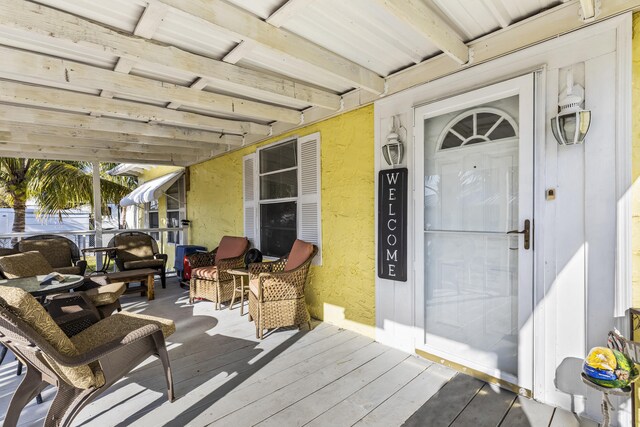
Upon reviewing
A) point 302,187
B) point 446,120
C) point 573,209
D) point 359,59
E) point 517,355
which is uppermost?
point 359,59

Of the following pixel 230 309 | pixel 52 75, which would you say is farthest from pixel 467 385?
pixel 52 75

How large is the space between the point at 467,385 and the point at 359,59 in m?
2.91

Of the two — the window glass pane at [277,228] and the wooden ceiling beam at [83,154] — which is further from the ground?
the wooden ceiling beam at [83,154]

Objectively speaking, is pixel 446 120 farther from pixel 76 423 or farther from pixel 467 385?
pixel 76 423

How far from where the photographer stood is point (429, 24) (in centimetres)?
211

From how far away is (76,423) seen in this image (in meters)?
2.07

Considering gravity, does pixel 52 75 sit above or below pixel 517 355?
above

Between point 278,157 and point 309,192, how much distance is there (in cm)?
100

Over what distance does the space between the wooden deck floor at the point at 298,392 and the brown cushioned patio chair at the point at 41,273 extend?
0.73 m

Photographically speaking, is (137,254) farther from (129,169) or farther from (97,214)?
(129,169)

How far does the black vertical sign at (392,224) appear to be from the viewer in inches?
123

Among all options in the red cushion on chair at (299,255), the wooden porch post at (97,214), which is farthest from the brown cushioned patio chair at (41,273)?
the wooden porch post at (97,214)

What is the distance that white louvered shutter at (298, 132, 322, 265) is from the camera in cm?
413

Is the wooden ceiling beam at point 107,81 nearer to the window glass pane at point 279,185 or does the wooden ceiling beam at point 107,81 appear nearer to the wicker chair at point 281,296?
the window glass pane at point 279,185
